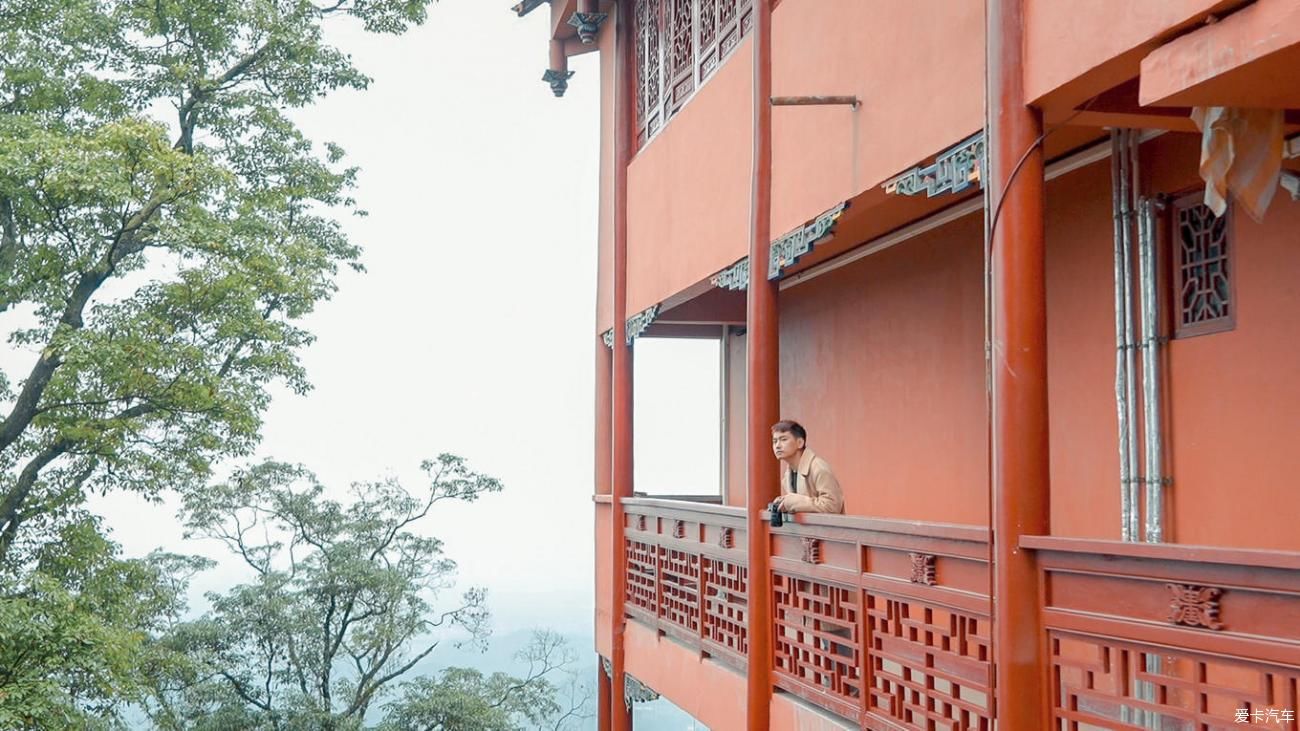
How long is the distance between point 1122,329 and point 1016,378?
215 cm

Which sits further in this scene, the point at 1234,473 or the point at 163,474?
the point at 163,474

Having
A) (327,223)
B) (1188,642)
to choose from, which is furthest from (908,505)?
(327,223)

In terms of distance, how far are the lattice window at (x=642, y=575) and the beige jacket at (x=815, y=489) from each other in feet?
11.6

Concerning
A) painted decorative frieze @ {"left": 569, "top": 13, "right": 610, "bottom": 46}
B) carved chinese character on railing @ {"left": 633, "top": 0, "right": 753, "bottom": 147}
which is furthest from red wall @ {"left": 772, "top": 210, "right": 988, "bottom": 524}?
painted decorative frieze @ {"left": 569, "top": 13, "right": 610, "bottom": 46}

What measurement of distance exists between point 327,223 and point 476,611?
7.37 metres

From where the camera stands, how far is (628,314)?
13.0m

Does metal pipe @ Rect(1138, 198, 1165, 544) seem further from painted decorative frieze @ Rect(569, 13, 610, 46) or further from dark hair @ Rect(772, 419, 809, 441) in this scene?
painted decorative frieze @ Rect(569, 13, 610, 46)

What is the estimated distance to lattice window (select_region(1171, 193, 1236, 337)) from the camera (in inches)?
260

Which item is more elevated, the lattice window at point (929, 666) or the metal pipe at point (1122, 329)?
the metal pipe at point (1122, 329)

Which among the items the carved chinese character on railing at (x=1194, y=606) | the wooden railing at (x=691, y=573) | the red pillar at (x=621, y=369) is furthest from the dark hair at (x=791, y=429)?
the red pillar at (x=621, y=369)

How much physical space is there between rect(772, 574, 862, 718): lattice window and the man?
42cm

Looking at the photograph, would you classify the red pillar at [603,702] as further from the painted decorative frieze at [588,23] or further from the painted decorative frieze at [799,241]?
the painted decorative frieze at [799,241]

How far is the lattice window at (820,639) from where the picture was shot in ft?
22.7

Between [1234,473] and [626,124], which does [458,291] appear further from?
[1234,473]
